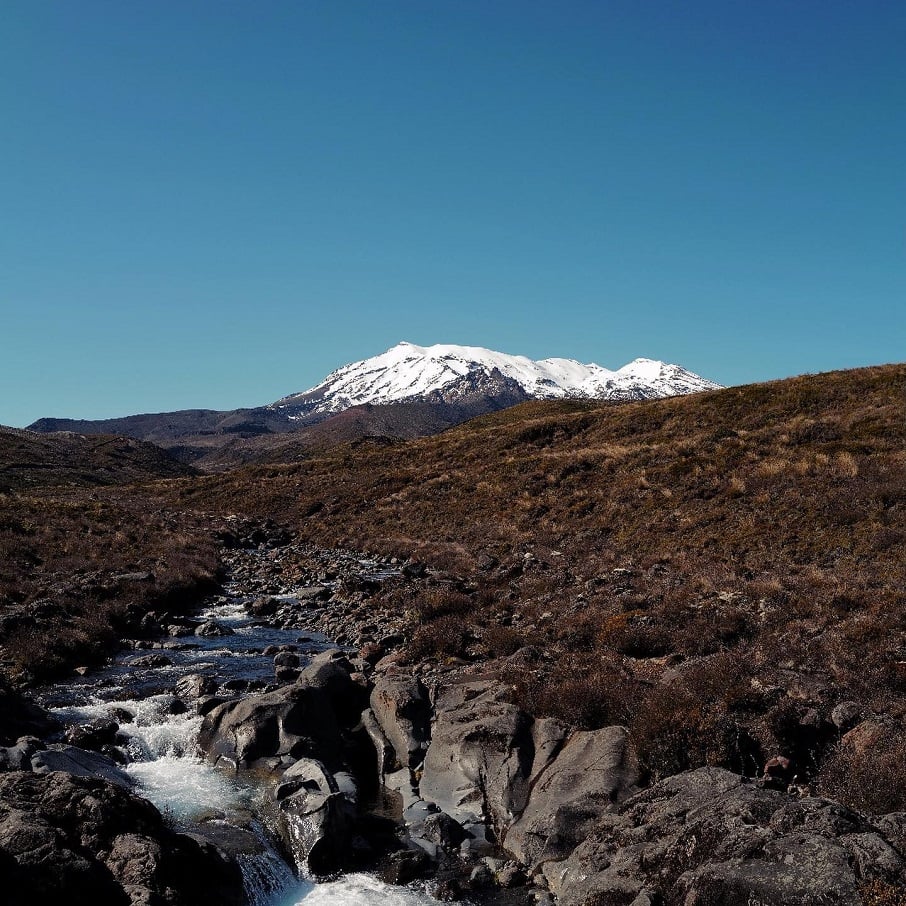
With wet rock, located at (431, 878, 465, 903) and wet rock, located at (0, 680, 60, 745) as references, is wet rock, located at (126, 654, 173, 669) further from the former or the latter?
wet rock, located at (431, 878, 465, 903)

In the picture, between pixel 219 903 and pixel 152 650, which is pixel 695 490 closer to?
pixel 152 650

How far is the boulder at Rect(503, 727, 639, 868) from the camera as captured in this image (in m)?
11.7

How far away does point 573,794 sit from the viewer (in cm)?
1234

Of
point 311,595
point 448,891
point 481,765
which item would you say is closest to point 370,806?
point 481,765

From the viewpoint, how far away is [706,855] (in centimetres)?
903

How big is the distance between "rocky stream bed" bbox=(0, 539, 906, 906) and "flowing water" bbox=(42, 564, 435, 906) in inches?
2.2

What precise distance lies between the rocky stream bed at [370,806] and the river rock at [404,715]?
0.18 feet

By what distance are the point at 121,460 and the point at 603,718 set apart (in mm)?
185283

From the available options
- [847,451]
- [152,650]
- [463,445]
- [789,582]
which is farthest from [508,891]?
[463,445]

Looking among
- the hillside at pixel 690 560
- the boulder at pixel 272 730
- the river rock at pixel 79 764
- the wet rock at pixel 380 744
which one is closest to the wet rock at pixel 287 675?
the boulder at pixel 272 730

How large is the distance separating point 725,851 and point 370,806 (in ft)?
26.9

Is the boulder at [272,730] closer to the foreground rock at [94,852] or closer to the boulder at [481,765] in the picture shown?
the boulder at [481,765]

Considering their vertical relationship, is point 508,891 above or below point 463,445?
below

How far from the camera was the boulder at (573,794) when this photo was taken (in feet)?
38.5
